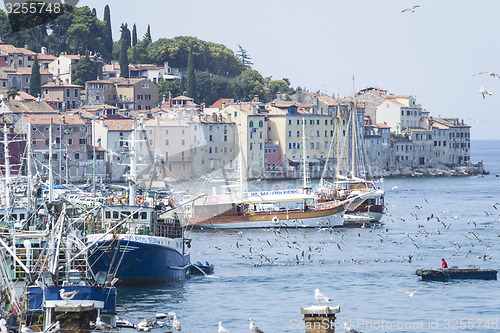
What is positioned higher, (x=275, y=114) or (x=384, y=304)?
(x=275, y=114)

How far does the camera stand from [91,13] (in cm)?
10575

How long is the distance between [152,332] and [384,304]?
784 cm

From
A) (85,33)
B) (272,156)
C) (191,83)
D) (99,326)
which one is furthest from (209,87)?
(99,326)

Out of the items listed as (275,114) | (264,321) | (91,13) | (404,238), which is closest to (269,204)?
(404,238)

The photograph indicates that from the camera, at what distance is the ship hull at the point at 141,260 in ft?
91.9

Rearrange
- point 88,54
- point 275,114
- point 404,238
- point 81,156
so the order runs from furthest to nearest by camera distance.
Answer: point 88,54
point 275,114
point 81,156
point 404,238

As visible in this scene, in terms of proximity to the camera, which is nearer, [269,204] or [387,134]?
[269,204]

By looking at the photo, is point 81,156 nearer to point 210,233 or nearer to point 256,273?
point 210,233

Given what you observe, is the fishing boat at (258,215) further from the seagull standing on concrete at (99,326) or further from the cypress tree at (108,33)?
the cypress tree at (108,33)

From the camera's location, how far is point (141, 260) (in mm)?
28891

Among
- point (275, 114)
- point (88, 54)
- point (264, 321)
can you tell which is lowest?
point (264, 321)

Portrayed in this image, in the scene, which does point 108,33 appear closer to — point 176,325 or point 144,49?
point 144,49

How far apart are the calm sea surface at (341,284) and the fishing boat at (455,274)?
0.29 metres

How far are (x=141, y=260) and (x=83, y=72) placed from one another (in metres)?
69.4
